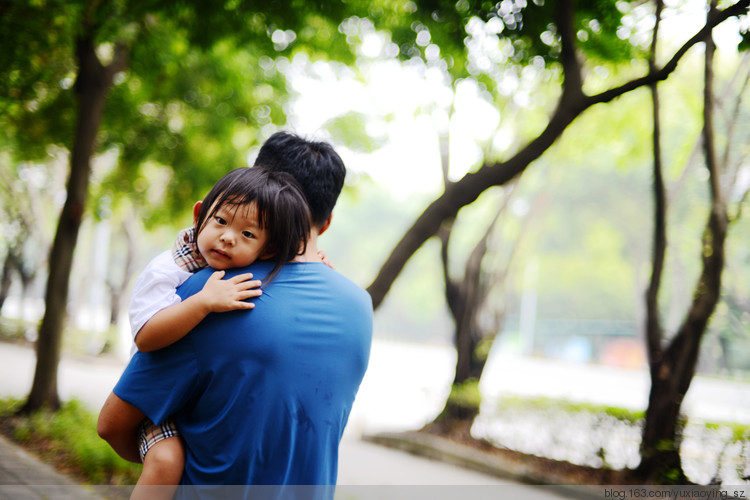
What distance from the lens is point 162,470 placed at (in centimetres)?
157

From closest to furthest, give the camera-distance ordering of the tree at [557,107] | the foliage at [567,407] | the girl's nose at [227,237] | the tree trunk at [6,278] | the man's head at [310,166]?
the girl's nose at [227,237]
the man's head at [310,166]
the tree at [557,107]
the foliage at [567,407]
the tree trunk at [6,278]

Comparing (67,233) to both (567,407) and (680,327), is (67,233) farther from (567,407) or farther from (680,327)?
(680,327)

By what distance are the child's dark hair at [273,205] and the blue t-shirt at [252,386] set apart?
0.09 metres

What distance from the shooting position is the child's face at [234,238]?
5.44 ft

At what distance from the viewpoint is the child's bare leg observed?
5.15ft

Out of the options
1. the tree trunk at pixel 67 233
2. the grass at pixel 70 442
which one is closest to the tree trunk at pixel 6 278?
the grass at pixel 70 442

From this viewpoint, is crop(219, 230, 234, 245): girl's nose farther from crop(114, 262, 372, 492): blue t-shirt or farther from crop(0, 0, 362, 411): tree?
crop(0, 0, 362, 411): tree

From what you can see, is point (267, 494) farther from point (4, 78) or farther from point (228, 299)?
point (4, 78)

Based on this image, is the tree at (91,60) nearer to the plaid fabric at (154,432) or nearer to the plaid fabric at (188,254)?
the plaid fabric at (188,254)

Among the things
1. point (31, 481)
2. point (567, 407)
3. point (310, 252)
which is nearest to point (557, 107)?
point (310, 252)

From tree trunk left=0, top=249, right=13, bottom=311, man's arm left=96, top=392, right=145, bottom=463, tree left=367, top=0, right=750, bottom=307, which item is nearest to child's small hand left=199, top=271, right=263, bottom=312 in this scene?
man's arm left=96, top=392, right=145, bottom=463

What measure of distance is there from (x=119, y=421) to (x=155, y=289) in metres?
0.33

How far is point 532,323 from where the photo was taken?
1639 inches

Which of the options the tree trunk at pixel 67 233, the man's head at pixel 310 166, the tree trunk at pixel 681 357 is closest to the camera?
the man's head at pixel 310 166
